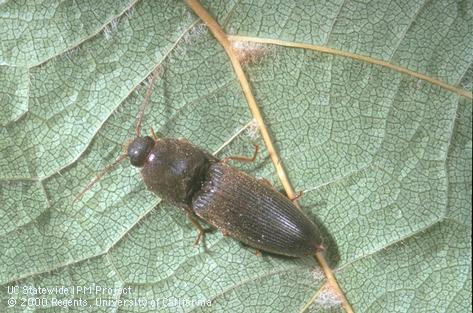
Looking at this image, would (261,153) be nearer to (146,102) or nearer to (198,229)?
(198,229)

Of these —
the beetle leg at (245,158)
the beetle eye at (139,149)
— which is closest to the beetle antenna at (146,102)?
the beetle eye at (139,149)

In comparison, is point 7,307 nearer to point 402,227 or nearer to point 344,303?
point 344,303

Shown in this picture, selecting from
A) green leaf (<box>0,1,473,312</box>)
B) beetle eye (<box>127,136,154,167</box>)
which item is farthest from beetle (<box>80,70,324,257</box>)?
green leaf (<box>0,1,473,312</box>)

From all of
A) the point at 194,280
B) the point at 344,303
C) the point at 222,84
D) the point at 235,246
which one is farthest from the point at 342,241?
the point at 222,84

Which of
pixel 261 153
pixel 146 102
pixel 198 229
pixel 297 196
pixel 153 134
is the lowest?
pixel 297 196

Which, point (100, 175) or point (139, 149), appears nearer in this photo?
point (139, 149)

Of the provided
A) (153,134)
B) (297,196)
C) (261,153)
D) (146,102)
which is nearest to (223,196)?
(261,153)

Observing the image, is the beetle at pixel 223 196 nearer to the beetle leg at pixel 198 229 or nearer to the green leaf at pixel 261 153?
the beetle leg at pixel 198 229
